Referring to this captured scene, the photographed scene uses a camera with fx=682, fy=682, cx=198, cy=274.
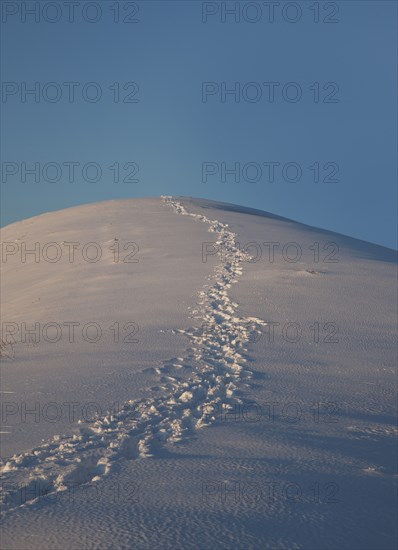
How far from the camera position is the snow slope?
3209 mm

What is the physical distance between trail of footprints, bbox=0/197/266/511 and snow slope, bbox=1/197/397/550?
0.01m

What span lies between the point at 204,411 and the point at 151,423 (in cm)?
46

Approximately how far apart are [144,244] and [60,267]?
2.18m

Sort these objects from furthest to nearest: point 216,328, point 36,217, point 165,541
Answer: point 36,217, point 216,328, point 165,541

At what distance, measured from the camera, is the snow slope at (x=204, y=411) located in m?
3.21

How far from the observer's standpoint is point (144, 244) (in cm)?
1543

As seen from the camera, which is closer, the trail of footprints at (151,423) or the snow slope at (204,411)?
the snow slope at (204,411)

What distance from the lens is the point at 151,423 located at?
470 centimetres

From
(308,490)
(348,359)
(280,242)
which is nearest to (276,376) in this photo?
(348,359)

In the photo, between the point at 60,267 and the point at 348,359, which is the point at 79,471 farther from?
the point at 60,267

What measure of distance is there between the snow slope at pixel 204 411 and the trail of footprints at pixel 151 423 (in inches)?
0.6

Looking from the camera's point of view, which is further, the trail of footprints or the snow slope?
the trail of footprints

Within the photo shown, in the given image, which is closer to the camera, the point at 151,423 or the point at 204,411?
the point at 151,423

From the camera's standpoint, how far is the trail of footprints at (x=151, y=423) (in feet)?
12.5
